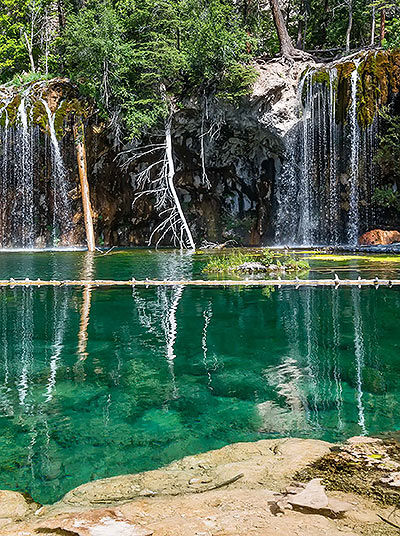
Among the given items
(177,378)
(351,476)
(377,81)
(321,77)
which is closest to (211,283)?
(177,378)

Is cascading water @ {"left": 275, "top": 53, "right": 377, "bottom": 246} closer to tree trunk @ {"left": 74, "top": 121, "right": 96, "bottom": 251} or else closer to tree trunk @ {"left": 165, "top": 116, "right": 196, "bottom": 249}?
tree trunk @ {"left": 165, "top": 116, "right": 196, "bottom": 249}

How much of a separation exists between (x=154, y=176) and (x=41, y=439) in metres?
24.2

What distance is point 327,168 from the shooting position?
909 inches

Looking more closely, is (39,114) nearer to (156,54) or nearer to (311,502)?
(156,54)

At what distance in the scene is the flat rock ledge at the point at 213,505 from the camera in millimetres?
2082

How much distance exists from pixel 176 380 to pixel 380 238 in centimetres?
1748

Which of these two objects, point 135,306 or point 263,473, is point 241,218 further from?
point 263,473

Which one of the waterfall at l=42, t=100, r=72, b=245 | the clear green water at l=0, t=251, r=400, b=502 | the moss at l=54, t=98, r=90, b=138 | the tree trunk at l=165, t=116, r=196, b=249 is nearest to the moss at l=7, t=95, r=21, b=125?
the moss at l=54, t=98, r=90, b=138

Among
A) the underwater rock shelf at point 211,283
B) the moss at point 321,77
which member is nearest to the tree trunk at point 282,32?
the moss at point 321,77

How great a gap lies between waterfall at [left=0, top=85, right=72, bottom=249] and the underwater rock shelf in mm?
15002

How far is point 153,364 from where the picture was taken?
5504 millimetres

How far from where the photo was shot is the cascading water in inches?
832

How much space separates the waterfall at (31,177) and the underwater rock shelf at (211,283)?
15.0 m

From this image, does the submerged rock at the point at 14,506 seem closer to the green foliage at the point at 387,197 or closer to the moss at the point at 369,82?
the green foliage at the point at 387,197
